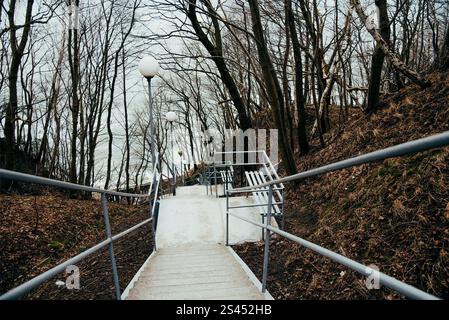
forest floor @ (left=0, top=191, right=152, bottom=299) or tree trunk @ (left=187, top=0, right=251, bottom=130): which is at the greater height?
tree trunk @ (left=187, top=0, right=251, bottom=130)

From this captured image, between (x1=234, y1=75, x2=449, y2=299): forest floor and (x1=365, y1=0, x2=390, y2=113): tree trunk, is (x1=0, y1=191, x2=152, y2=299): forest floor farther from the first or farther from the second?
(x1=365, y1=0, x2=390, y2=113): tree trunk

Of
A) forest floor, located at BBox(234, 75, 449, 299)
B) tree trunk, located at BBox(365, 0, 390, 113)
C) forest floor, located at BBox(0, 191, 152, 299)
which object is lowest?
forest floor, located at BBox(0, 191, 152, 299)

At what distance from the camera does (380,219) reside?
3555 mm

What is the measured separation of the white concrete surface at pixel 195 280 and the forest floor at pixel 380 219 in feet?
1.72

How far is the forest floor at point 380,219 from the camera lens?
9.15 feet

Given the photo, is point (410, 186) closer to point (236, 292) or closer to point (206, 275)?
point (236, 292)

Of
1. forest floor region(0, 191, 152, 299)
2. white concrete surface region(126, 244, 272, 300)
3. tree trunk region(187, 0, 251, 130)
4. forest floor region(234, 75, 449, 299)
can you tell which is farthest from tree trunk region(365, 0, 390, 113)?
forest floor region(0, 191, 152, 299)

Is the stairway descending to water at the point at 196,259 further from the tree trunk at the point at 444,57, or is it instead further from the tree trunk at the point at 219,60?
the tree trunk at the point at 444,57

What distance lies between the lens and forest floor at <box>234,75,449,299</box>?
279 cm

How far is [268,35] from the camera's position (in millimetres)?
14242

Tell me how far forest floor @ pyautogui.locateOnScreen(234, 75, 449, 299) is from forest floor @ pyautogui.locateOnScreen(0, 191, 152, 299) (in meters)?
1.96

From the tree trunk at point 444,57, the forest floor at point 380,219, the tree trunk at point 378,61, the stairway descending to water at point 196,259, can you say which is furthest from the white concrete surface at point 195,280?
the tree trunk at point 444,57
